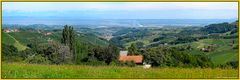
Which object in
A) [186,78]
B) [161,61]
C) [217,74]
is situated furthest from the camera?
[161,61]

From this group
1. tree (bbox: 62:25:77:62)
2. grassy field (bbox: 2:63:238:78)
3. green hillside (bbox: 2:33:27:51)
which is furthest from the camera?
green hillside (bbox: 2:33:27:51)

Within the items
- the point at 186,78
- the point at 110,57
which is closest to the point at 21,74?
the point at 186,78

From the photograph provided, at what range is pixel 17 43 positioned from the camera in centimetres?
13700

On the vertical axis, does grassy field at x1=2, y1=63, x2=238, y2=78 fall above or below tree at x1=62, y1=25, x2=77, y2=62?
below

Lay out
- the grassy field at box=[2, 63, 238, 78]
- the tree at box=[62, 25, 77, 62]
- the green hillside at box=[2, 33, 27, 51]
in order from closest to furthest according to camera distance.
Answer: the grassy field at box=[2, 63, 238, 78] < the tree at box=[62, 25, 77, 62] < the green hillside at box=[2, 33, 27, 51]

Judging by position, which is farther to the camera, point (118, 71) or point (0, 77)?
point (118, 71)

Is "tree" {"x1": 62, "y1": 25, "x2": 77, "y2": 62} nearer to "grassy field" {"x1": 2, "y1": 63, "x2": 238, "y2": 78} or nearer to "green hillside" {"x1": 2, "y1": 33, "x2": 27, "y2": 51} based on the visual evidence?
"grassy field" {"x1": 2, "y1": 63, "x2": 238, "y2": 78}

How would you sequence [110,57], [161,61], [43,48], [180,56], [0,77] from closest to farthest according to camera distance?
1. [0,77]
2. [43,48]
3. [161,61]
4. [110,57]
5. [180,56]

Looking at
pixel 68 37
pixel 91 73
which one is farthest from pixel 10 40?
pixel 91 73

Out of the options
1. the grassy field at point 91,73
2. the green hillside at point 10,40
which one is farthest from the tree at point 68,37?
the green hillside at point 10,40

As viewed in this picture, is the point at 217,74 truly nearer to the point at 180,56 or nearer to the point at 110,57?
the point at 110,57

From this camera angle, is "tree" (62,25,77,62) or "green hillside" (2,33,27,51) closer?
"tree" (62,25,77,62)

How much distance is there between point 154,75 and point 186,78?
3.20ft

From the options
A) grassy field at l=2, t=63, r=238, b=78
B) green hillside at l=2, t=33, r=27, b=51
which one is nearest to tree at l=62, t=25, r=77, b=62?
grassy field at l=2, t=63, r=238, b=78
